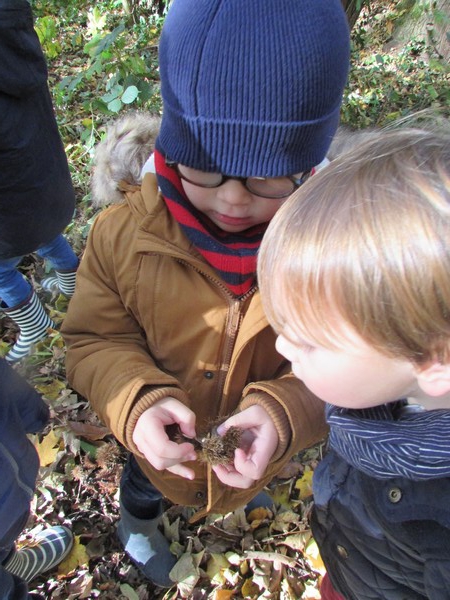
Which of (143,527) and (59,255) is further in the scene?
(59,255)

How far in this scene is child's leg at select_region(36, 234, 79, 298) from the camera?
3.17 metres

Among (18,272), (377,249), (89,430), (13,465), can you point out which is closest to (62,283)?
(18,272)

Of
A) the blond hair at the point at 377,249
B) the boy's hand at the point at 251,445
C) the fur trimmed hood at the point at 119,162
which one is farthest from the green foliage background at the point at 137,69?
the blond hair at the point at 377,249

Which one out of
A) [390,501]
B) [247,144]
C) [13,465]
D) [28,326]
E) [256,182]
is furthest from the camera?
[28,326]

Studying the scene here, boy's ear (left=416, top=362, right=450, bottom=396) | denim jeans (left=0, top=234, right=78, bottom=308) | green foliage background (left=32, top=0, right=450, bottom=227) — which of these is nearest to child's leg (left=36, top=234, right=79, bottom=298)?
denim jeans (left=0, top=234, right=78, bottom=308)

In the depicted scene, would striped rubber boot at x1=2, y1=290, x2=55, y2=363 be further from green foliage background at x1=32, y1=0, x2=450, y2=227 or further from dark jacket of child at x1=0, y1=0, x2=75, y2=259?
green foliage background at x1=32, y1=0, x2=450, y2=227

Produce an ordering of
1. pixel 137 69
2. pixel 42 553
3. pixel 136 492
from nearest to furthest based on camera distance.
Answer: pixel 136 492, pixel 42 553, pixel 137 69

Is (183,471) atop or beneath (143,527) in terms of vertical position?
atop

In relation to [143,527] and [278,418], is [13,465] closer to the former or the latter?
[143,527]

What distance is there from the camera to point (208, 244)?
5.02 feet

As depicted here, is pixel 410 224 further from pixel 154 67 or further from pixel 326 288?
pixel 154 67

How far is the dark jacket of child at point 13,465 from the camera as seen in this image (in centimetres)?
161

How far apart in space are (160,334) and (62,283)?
1932 mm

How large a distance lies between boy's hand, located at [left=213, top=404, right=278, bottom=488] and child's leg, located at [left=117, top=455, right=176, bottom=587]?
2.48 feet
